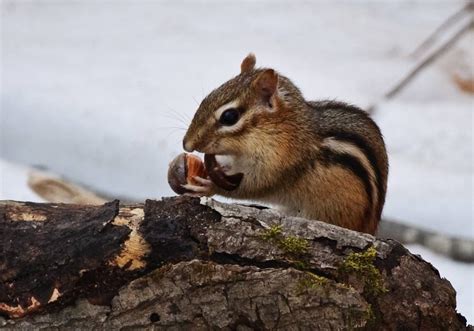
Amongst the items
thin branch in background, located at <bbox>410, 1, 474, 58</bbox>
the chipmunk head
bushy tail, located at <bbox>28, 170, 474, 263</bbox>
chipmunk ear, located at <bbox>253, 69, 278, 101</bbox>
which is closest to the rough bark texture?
the chipmunk head

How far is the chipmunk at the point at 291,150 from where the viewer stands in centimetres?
274

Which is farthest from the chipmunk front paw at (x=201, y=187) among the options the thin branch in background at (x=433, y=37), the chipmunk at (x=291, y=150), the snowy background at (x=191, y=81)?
the thin branch in background at (x=433, y=37)

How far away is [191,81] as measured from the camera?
18.0 feet

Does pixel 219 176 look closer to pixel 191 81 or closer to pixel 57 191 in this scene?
pixel 57 191

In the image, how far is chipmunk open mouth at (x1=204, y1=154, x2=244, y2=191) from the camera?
2795 mm

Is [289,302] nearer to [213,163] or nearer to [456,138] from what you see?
[213,163]

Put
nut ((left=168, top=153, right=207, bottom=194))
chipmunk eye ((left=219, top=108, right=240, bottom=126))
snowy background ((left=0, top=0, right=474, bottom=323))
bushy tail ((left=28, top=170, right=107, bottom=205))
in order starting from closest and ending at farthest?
1. nut ((left=168, top=153, right=207, bottom=194))
2. chipmunk eye ((left=219, top=108, right=240, bottom=126))
3. bushy tail ((left=28, top=170, right=107, bottom=205))
4. snowy background ((left=0, top=0, right=474, bottom=323))

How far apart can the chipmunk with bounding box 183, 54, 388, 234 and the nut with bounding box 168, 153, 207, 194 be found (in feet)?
0.08

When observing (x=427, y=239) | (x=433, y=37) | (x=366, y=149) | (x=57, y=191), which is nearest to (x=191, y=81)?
(x=433, y=37)

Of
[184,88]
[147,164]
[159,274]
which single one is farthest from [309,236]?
[184,88]

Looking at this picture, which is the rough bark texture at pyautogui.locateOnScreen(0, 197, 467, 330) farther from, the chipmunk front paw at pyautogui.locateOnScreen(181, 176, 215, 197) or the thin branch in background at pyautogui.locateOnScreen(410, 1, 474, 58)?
the thin branch in background at pyautogui.locateOnScreen(410, 1, 474, 58)

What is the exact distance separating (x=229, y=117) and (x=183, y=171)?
197 millimetres

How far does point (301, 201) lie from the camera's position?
2.79m

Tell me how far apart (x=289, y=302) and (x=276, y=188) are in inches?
28.0
